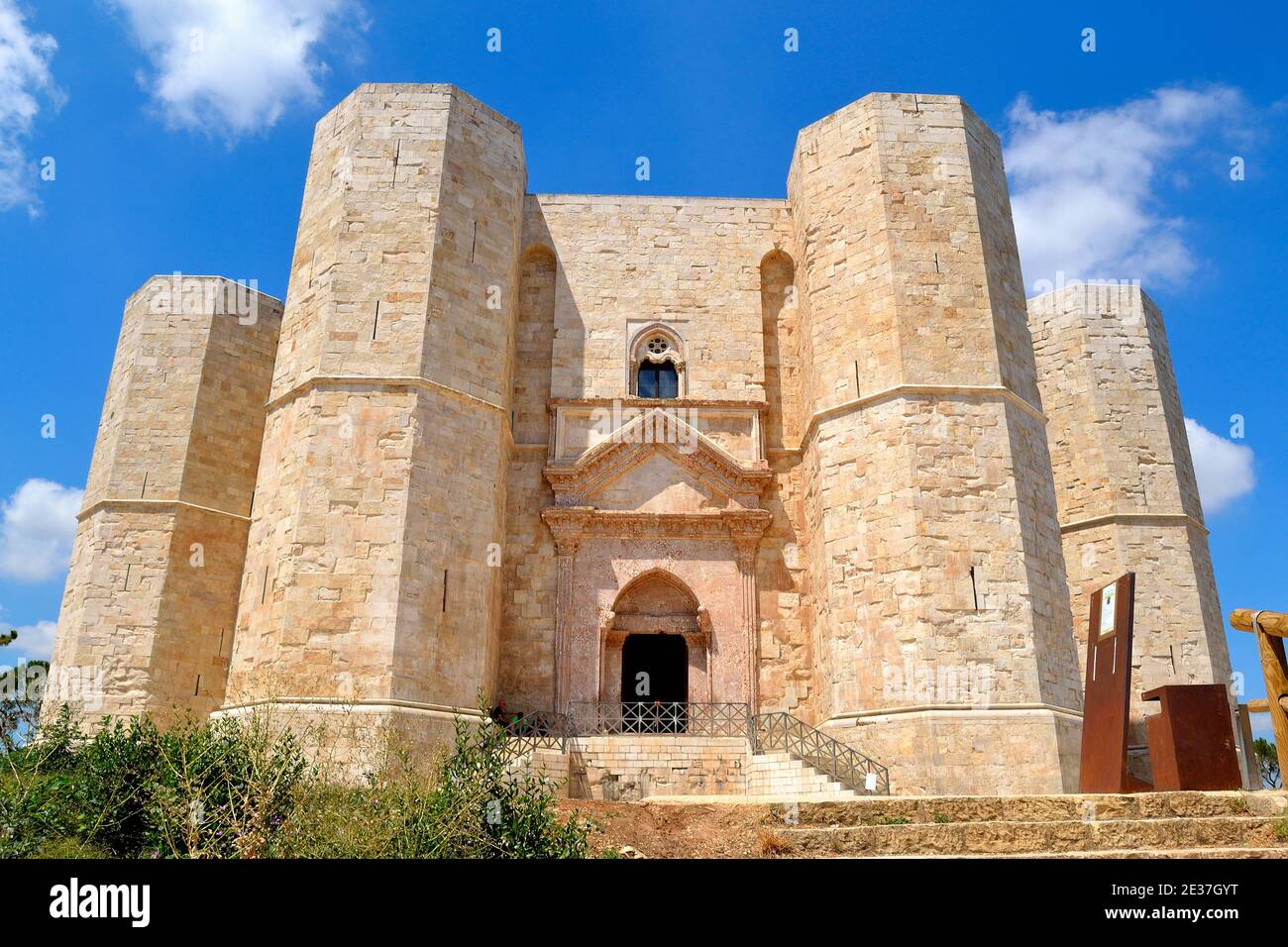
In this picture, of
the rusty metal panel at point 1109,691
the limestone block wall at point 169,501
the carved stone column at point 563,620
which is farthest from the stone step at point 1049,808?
the limestone block wall at point 169,501

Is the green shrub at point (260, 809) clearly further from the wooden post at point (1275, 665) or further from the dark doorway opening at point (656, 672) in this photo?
the dark doorway opening at point (656, 672)

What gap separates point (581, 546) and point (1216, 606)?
1091 centimetres

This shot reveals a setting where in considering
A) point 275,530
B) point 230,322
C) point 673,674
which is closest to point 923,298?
point 673,674

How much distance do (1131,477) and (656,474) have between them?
8148 mm

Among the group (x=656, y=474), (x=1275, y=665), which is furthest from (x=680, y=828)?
(x=656, y=474)

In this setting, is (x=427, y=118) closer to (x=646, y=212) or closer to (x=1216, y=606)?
(x=646, y=212)

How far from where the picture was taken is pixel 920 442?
12.5m

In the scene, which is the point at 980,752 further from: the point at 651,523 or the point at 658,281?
the point at 658,281

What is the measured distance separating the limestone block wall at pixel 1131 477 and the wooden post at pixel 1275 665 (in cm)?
873

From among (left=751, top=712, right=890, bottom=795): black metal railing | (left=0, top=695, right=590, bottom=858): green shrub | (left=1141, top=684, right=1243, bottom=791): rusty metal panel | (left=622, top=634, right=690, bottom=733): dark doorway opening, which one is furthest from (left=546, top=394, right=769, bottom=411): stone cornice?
(left=0, top=695, right=590, bottom=858): green shrub

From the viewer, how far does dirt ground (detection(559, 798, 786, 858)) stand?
7871 mm

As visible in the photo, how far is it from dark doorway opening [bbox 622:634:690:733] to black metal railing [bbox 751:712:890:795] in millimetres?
1645

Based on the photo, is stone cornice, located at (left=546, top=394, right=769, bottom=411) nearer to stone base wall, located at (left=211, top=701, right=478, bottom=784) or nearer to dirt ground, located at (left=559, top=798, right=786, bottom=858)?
stone base wall, located at (left=211, top=701, right=478, bottom=784)

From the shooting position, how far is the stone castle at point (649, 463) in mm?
11758
